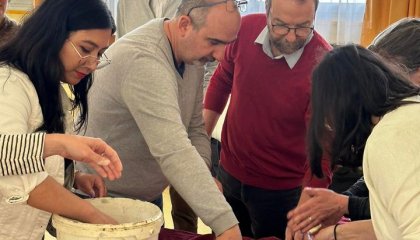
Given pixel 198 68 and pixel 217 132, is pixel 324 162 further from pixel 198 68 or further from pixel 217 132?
pixel 217 132

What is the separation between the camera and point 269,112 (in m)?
1.89

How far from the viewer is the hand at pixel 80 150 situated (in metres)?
1.13

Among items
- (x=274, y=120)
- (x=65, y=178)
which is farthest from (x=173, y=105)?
(x=274, y=120)

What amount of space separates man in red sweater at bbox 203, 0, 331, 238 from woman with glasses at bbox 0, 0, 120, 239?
27.4 inches

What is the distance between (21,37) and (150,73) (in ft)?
1.06

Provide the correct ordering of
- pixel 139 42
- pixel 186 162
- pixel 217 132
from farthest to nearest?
pixel 217 132 → pixel 139 42 → pixel 186 162

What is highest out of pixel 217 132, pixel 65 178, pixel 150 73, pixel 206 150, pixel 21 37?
pixel 21 37

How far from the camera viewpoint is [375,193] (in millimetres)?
1181

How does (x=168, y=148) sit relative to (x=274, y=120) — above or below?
above

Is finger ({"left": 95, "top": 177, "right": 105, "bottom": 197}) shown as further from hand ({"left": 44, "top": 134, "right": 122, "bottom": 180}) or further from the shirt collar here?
the shirt collar

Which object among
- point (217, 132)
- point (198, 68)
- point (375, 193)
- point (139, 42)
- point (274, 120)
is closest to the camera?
point (375, 193)

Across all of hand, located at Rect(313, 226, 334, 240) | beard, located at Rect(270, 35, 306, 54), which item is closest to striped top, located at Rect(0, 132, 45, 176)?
hand, located at Rect(313, 226, 334, 240)

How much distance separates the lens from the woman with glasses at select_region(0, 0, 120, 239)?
1.18 meters

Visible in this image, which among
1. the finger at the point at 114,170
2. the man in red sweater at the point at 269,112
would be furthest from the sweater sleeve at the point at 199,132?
the finger at the point at 114,170
